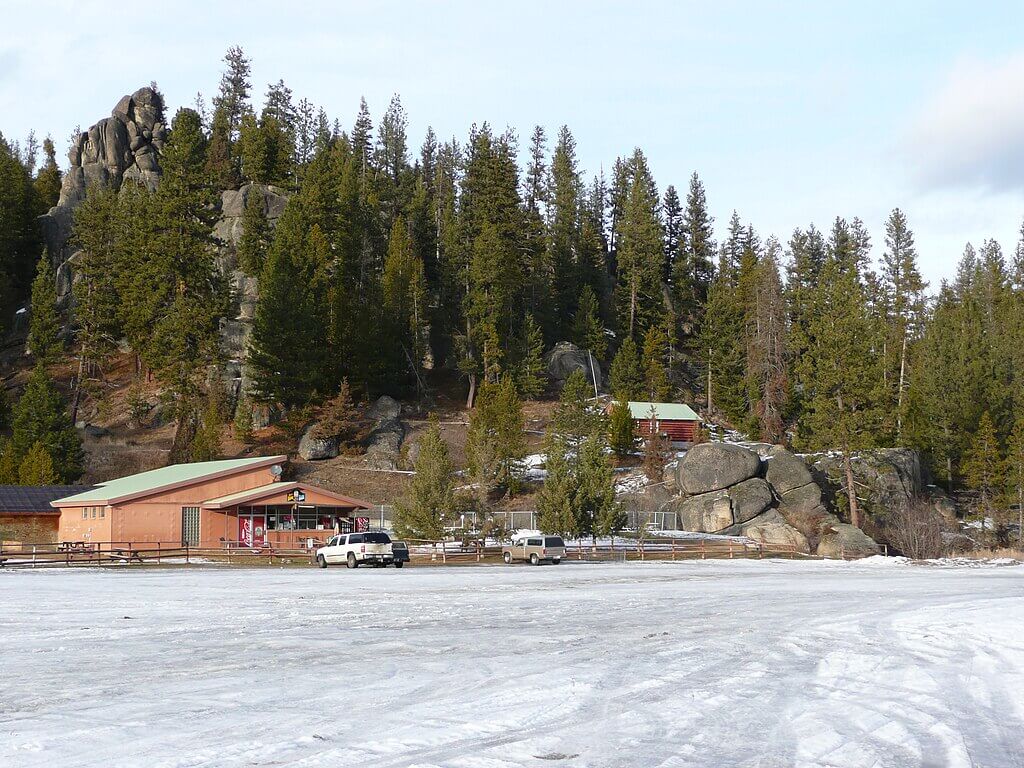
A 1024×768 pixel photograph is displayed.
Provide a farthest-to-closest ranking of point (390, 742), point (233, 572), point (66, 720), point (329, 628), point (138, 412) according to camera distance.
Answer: point (138, 412) < point (233, 572) < point (329, 628) < point (66, 720) < point (390, 742)

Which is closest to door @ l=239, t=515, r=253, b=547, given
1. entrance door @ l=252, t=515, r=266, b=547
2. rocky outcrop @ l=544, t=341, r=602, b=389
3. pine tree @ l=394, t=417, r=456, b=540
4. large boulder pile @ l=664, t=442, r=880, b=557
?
entrance door @ l=252, t=515, r=266, b=547

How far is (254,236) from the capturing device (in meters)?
90.8

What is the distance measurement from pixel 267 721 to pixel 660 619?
38.9ft

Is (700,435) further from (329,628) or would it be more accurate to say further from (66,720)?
(66,720)

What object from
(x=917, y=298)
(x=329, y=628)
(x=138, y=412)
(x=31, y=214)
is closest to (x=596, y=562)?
(x=329, y=628)

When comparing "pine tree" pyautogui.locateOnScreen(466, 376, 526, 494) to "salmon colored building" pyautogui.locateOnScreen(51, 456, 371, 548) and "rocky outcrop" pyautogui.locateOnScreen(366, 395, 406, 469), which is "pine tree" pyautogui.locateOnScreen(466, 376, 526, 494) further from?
"salmon colored building" pyautogui.locateOnScreen(51, 456, 371, 548)

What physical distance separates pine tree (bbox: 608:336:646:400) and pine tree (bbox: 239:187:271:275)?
3407cm

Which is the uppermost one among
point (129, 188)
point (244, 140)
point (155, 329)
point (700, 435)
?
point (244, 140)

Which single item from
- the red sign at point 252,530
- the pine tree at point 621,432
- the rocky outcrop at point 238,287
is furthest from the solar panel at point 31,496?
the pine tree at point 621,432

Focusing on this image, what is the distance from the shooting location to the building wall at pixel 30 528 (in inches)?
2178

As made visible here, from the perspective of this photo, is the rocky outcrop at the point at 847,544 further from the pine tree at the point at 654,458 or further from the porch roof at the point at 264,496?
the porch roof at the point at 264,496

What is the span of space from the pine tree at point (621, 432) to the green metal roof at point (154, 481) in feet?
95.5

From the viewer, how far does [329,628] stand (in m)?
18.1

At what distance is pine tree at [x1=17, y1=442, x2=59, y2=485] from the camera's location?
6344cm
